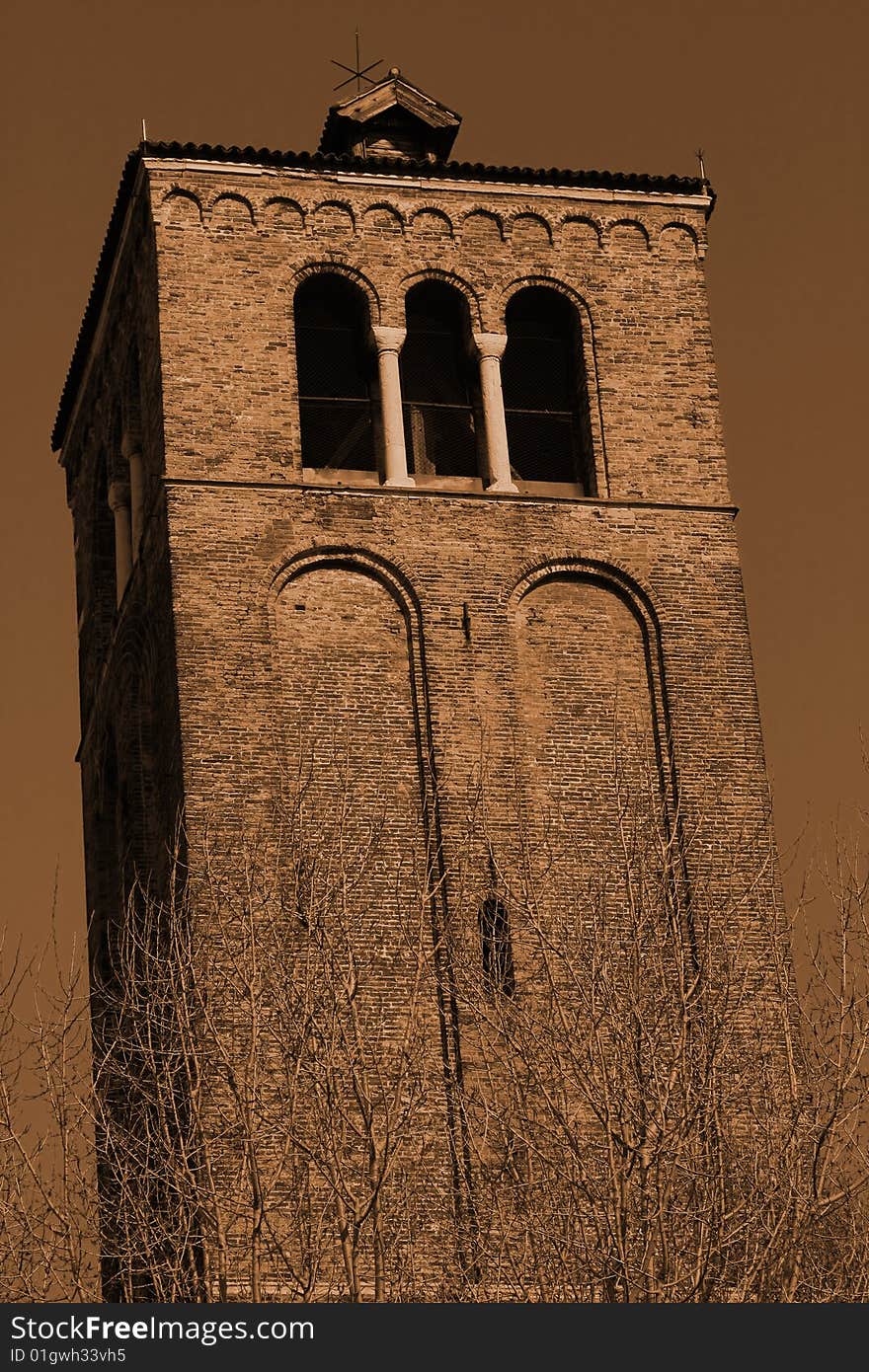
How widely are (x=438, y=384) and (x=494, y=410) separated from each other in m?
0.92

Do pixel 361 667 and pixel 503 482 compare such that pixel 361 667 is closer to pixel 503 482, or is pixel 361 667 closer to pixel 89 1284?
pixel 503 482

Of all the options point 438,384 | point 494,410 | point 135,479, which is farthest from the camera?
point 135,479

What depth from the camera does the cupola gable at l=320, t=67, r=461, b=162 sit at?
3947cm

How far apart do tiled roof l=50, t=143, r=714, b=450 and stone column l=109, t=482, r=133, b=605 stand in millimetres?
2569

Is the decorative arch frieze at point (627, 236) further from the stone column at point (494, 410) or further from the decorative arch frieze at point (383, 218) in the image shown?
the decorative arch frieze at point (383, 218)

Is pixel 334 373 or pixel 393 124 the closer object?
pixel 334 373

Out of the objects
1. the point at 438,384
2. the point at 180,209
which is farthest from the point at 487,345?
the point at 180,209

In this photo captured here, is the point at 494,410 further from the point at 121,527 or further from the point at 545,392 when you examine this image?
the point at 121,527

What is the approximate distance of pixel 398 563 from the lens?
35750 mm

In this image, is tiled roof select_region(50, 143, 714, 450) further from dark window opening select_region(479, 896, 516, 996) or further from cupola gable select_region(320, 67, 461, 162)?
dark window opening select_region(479, 896, 516, 996)

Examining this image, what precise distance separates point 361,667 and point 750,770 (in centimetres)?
414

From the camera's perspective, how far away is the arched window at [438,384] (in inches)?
1480

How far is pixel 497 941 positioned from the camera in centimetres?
3359

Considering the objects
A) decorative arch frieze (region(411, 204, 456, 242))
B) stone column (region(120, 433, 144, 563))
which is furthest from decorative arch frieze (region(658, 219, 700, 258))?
stone column (region(120, 433, 144, 563))
